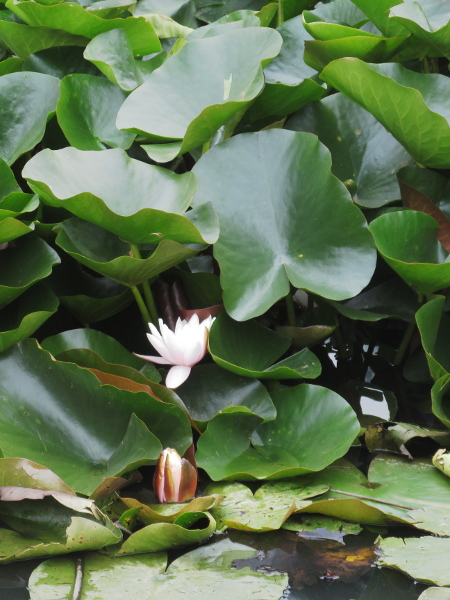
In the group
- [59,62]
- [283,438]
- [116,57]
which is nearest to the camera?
[283,438]

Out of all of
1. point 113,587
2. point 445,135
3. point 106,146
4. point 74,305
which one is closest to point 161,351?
point 74,305

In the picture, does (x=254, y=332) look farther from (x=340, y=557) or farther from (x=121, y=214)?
(x=340, y=557)

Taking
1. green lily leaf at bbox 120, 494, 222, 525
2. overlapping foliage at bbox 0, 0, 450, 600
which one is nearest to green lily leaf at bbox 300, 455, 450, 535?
overlapping foliage at bbox 0, 0, 450, 600

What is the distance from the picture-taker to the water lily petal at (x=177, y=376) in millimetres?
1060

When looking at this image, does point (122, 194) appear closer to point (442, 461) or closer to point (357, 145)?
point (357, 145)

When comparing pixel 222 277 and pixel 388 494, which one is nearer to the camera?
pixel 388 494

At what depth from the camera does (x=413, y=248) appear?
47.0 inches

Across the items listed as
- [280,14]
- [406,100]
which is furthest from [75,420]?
[280,14]

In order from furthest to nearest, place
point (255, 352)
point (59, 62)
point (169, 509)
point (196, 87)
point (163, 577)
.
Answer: point (59, 62)
point (196, 87)
point (255, 352)
point (169, 509)
point (163, 577)

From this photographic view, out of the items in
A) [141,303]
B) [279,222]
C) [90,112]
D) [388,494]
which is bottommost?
[388,494]

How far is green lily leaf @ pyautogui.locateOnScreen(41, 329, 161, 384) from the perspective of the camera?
1081 millimetres

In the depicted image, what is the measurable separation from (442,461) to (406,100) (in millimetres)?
609

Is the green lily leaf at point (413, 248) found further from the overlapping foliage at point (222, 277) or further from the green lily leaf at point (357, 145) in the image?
the green lily leaf at point (357, 145)

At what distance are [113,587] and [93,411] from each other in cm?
29
